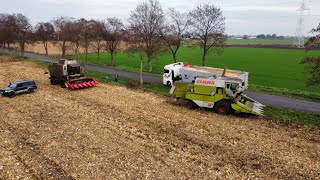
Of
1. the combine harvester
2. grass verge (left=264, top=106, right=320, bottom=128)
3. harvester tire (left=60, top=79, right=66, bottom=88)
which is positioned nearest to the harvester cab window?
the combine harvester

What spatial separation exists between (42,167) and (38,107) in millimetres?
12731

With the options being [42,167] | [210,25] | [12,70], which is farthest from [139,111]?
[12,70]

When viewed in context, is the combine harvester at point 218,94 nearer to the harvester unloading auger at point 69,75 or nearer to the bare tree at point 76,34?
the harvester unloading auger at point 69,75

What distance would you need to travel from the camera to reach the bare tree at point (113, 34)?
5522 cm

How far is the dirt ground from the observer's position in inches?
609

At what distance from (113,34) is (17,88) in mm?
26937

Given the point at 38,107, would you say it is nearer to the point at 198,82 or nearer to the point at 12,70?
the point at 198,82

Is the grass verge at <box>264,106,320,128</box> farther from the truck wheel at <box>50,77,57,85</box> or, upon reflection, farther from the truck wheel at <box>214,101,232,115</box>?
the truck wheel at <box>50,77,57,85</box>

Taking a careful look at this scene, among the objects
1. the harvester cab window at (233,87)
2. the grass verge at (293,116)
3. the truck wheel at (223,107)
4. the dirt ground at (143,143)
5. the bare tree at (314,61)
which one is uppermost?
the bare tree at (314,61)

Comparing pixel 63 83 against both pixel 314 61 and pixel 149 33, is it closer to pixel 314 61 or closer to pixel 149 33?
pixel 149 33

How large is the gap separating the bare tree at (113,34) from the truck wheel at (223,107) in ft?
113

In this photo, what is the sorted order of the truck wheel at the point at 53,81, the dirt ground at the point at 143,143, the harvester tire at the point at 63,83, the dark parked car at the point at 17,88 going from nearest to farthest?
1. the dirt ground at the point at 143,143
2. the dark parked car at the point at 17,88
3. the harvester tire at the point at 63,83
4. the truck wheel at the point at 53,81

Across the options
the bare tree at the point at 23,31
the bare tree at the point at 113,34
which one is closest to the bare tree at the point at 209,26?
the bare tree at the point at 113,34

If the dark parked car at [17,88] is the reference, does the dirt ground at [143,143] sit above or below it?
below
